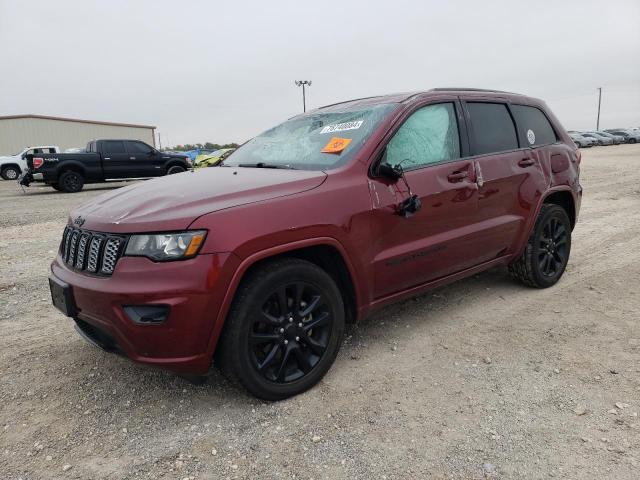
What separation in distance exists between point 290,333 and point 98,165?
1446cm

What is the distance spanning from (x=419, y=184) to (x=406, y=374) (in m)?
1.23

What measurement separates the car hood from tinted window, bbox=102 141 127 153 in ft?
44.8

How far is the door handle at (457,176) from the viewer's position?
3.51 metres

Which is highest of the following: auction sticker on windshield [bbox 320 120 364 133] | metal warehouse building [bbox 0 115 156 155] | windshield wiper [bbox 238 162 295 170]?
metal warehouse building [bbox 0 115 156 155]

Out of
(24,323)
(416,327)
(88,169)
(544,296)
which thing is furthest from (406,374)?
(88,169)

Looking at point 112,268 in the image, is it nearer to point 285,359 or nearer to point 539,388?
point 285,359

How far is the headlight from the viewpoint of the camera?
2426 millimetres

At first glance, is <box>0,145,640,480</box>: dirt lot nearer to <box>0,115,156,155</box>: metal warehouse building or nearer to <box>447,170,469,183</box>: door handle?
<box>447,170,469,183</box>: door handle

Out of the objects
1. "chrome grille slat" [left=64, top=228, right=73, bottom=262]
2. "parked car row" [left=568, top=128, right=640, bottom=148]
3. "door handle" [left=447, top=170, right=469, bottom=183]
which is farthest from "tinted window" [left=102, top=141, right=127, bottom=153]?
"parked car row" [left=568, top=128, right=640, bottom=148]

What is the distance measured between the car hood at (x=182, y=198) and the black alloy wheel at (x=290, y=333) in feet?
1.82

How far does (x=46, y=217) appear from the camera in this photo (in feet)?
31.4

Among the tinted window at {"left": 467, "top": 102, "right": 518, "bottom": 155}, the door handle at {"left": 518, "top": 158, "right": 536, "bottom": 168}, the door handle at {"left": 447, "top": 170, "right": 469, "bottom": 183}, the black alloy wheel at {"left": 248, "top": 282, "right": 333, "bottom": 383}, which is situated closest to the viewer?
the black alloy wheel at {"left": 248, "top": 282, "right": 333, "bottom": 383}

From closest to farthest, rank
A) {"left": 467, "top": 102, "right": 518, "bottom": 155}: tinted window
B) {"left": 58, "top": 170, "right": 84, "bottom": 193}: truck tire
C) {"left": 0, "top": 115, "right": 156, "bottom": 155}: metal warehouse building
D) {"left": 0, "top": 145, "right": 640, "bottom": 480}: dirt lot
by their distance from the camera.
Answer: {"left": 0, "top": 145, "right": 640, "bottom": 480}: dirt lot, {"left": 467, "top": 102, "right": 518, "bottom": 155}: tinted window, {"left": 58, "top": 170, "right": 84, "bottom": 193}: truck tire, {"left": 0, "top": 115, "right": 156, "bottom": 155}: metal warehouse building

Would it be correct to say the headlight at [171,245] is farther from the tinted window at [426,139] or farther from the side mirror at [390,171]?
the tinted window at [426,139]
